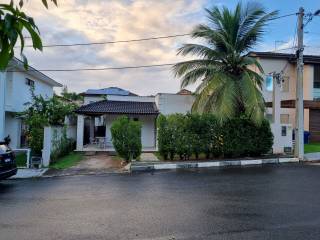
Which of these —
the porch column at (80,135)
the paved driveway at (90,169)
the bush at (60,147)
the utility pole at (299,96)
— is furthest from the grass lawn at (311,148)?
the bush at (60,147)

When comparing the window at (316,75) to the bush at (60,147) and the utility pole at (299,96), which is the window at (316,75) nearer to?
the utility pole at (299,96)

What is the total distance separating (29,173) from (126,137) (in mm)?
4693

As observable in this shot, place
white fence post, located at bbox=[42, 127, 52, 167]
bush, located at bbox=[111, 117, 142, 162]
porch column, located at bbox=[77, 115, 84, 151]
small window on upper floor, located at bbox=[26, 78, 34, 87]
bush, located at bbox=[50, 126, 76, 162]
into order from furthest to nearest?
small window on upper floor, located at bbox=[26, 78, 34, 87] < porch column, located at bbox=[77, 115, 84, 151] < bush, located at bbox=[50, 126, 76, 162] < bush, located at bbox=[111, 117, 142, 162] < white fence post, located at bbox=[42, 127, 52, 167]

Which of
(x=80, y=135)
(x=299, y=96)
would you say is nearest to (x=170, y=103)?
(x=80, y=135)

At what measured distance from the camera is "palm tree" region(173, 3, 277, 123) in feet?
58.2

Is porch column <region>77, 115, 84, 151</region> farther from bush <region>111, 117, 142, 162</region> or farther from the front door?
the front door

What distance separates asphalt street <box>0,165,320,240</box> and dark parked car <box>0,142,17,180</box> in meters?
0.46

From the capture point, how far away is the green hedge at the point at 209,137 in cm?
1681

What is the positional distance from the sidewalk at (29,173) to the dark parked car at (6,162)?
1.66 metres

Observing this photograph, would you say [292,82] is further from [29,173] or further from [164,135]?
[29,173]

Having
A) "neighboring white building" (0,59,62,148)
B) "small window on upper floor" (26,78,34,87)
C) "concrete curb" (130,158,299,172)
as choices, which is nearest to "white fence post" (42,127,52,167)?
"concrete curb" (130,158,299,172)

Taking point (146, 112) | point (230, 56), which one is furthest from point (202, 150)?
point (146, 112)

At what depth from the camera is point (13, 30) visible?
1.57m

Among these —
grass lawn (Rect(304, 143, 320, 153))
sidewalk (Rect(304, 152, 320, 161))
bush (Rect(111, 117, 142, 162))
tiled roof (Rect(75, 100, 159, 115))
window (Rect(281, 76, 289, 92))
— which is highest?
window (Rect(281, 76, 289, 92))
